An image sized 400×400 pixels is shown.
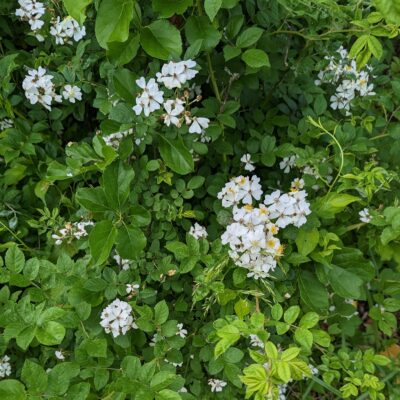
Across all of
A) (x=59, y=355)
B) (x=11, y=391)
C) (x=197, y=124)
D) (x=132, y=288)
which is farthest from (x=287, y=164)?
(x=11, y=391)

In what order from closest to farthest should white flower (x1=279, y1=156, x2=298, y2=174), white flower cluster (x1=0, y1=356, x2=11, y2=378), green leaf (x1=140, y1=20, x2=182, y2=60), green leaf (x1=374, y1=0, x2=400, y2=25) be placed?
green leaf (x1=374, y1=0, x2=400, y2=25)
green leaf (x1=140, y1=20, x2=182, y2=60)
white flower cluster (x1=0, y1=356, x2=11, y2=378)
white flower (x1=279, y1=156, x2=298, y2=174)

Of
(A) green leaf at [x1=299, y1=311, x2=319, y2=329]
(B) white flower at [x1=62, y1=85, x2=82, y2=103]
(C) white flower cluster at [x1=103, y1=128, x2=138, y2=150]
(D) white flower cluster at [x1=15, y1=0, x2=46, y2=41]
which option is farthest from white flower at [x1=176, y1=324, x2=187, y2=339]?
(D) white flower cluster at [x1=15, y1=0, x2=46, y2=41]

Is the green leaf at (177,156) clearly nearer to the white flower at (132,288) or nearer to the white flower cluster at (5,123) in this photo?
the white flower at (132,288)

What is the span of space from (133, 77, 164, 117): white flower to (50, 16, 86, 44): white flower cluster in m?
0.38

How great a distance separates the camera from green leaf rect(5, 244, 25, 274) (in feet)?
4.45

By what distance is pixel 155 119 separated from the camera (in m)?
1.35

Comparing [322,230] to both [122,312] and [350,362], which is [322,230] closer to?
[350,362]

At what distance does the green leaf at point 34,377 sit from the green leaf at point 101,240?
275 mm

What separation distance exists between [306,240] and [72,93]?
838mm

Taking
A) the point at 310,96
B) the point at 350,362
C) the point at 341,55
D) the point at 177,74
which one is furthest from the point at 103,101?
the point at 350,362

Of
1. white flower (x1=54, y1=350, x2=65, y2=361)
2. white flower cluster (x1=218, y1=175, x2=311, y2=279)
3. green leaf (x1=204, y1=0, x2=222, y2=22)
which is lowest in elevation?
white flower (x1=54, y1=350, x2=65, y2=361)

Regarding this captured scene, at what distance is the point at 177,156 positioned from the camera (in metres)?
1.40

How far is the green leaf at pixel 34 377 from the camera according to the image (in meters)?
1.16

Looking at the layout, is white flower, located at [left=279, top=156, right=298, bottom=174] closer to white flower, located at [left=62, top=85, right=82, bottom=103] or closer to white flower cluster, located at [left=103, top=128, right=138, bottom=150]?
white flower cluster, located at [left=103, top=128, right=138, bottom=150]
